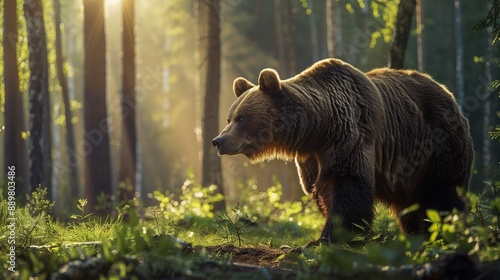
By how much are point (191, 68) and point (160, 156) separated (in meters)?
8.94

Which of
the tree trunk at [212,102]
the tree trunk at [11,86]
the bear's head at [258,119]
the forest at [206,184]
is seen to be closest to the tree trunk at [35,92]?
the forest at [206,184]

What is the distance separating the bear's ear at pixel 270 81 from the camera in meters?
7.46

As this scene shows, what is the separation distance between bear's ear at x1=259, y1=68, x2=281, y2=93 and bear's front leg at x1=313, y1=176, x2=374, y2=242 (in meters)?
1.09

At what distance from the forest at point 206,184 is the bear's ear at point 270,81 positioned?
4.18 ft

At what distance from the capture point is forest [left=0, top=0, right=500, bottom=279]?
4797 mm

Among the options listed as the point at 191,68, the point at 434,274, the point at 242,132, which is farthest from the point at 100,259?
the point at 191,68

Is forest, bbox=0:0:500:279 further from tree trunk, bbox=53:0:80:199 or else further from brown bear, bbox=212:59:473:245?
brown bear, bbox=212:59:473:245

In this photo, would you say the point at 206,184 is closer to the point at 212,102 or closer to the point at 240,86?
the point at 212,102

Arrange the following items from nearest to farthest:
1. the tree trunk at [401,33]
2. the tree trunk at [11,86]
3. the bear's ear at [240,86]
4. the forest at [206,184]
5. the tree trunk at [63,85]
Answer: the forest at [206,184] → the bear's ear at [240,86] → the tree trunk at [401,33] → the tree trunk at [11,86] → the tree trunk at [63,85]

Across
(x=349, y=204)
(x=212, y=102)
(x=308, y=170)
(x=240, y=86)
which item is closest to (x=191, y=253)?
(x=349, y=204)

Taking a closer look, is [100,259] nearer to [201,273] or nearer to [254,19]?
[201,273]

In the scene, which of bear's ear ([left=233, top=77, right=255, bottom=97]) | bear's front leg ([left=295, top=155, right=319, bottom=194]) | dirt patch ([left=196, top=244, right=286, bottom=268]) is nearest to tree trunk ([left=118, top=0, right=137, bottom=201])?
bear's ear ([left=233, top=77, right=255, bottom=97])

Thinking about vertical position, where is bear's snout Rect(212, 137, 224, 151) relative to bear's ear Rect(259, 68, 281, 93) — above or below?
below

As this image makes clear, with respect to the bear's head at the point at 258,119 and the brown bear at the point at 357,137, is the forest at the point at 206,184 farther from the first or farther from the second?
the bear's head at the point at 258,119
